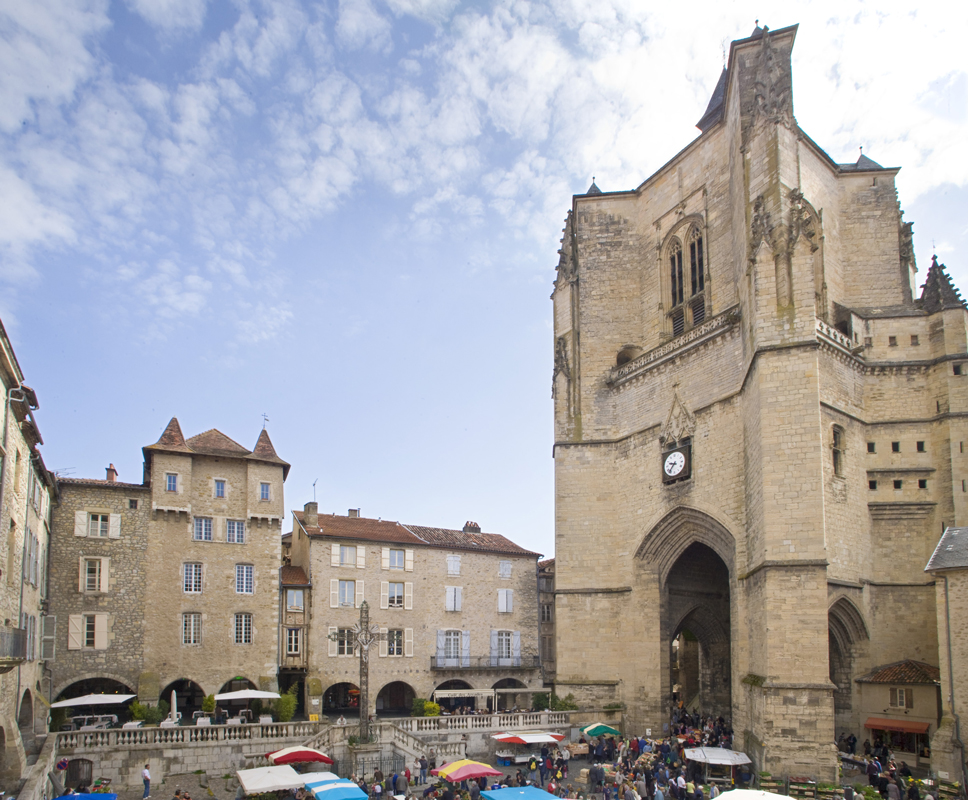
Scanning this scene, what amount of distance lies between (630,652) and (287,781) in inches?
482

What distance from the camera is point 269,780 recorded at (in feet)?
48.3

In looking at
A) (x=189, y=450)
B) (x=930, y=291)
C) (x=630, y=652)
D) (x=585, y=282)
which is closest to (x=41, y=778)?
(x=189, y=450)

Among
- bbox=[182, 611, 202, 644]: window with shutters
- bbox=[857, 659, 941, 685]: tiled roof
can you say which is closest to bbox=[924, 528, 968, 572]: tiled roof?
bbox=[857, 659, 941, 685]: tiled roof

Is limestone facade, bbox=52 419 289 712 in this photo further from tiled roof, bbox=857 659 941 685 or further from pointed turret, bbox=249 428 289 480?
tiled roof, bbox=857 659 941 685

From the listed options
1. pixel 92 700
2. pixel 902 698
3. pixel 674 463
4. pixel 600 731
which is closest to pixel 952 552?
pixel 902 698

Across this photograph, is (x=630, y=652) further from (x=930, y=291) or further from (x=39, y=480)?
(x=39, y=480)

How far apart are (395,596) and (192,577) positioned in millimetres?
7780

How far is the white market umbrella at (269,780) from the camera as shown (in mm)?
14391

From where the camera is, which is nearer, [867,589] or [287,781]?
[287,781]

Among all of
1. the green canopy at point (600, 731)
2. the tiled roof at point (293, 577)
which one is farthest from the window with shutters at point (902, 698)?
the tiled roof at point (293, 577)

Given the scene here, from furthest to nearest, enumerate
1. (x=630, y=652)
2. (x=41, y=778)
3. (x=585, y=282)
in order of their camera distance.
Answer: (x=585, y=282), (x=630, y=652), (x=41, y=778)

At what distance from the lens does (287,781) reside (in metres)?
14.7

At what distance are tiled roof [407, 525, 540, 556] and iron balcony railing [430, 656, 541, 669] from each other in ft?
13.8

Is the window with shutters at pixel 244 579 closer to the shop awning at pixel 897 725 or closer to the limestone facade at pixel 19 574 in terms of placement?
the limestone facade at pixel 19 574
